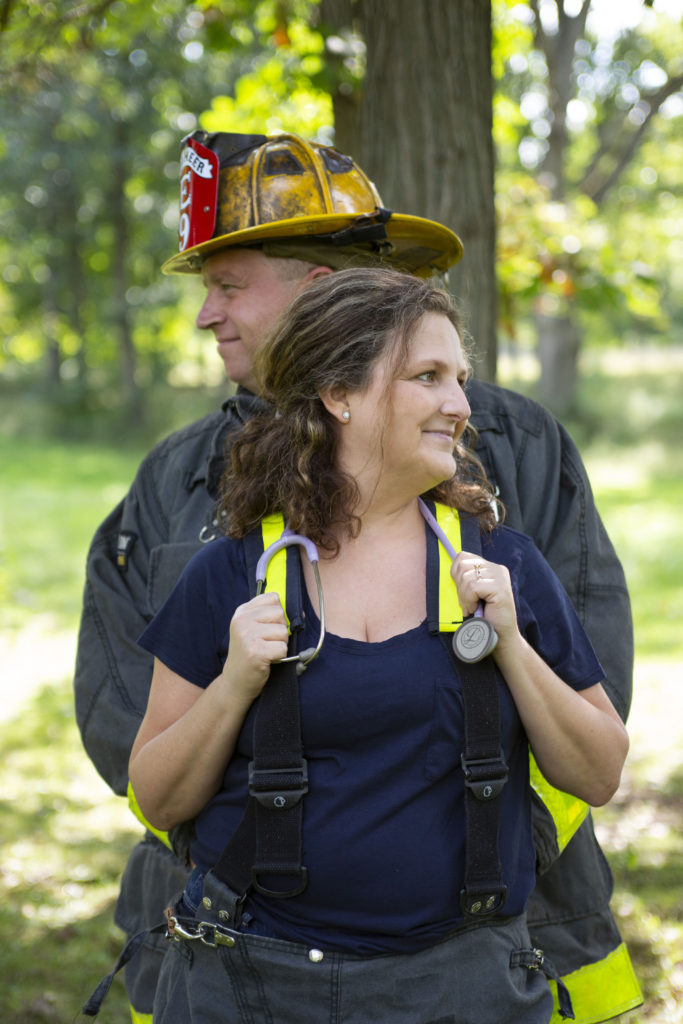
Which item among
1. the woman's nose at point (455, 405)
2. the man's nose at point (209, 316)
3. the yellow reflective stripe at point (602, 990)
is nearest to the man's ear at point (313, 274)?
the man's nose at point (209, 316)

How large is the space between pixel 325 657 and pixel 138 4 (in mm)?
5900

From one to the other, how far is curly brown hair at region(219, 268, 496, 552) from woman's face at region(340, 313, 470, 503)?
0.03 meters

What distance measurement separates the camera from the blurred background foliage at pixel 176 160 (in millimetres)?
6750

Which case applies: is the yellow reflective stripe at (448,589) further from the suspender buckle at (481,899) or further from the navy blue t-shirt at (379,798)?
the suspender buckle at (481,899)

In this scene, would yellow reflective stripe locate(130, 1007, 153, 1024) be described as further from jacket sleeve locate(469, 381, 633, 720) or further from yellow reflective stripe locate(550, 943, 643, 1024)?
jacket sleeve locate(469, 381, 633, 720)

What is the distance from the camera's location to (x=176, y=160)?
29.1 metres

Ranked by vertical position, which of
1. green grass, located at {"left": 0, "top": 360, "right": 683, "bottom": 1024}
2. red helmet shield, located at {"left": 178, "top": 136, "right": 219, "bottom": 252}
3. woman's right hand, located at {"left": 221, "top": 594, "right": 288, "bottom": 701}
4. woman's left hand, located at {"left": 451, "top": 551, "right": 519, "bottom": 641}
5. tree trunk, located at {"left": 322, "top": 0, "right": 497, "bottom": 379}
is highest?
tree trunk, located at {"left": 322, "top": 0, "right": 497, "bottom": 379}

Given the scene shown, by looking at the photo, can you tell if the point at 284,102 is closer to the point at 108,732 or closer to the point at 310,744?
the point at 108,732

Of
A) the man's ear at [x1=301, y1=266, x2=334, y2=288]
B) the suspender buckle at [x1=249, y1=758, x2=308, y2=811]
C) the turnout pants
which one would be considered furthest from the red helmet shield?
the turnout pants

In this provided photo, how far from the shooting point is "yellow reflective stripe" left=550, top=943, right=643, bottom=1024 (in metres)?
2.71

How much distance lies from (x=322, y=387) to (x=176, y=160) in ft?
94.5

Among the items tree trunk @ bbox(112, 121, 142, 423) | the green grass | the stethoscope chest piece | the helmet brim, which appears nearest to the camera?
the stethoscope chest piece

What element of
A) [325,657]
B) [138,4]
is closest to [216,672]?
[325,657]

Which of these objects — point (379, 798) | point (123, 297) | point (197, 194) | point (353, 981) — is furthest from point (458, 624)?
point (123, 297)
